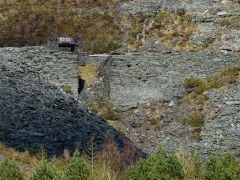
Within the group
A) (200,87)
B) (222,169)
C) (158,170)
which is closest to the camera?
(222,169)

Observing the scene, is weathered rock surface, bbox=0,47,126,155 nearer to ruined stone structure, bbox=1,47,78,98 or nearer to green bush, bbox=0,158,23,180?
ruined stone structure, bbox=1,47,78,98

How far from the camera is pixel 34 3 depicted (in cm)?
4253

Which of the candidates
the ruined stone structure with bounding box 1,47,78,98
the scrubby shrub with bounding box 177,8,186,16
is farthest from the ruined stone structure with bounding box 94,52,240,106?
the scrubby shrub with bounding box 177,8,186,16

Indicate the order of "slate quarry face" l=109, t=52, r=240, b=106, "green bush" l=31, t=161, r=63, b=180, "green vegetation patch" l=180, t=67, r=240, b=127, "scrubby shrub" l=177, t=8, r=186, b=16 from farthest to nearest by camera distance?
1. "scrubby shrub" l=177, t=8, r=186, b=16
2. "slate quarry face" l=109, t=52, r=240, b=106
3. "green vegetation patch" l=180, t=67, r=240, b=127
4. "green bush" l=31, t=161, r=63, b=180

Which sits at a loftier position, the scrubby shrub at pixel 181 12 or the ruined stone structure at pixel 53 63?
the scrubby shrub at pixel 181 12

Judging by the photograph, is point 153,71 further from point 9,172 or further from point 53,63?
point 9,172

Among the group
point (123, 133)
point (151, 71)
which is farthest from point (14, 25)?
point (123, 133)

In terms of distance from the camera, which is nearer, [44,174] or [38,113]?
[44,174]

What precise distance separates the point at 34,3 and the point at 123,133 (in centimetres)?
2737

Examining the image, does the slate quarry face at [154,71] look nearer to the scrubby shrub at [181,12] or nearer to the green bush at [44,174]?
the scrubby shrub at [181,12]

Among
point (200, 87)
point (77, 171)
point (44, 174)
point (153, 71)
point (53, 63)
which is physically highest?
point (53, 63)

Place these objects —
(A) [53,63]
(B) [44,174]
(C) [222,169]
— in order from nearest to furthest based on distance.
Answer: (B) [44,174] < (C) [222,169] < (A) [53,63]

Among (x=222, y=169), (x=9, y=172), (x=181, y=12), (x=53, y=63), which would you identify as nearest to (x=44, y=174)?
(x=9, y=172)

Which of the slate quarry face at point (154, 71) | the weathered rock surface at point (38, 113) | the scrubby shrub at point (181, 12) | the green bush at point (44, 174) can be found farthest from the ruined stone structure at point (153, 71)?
the green bush at point (44, 174)
